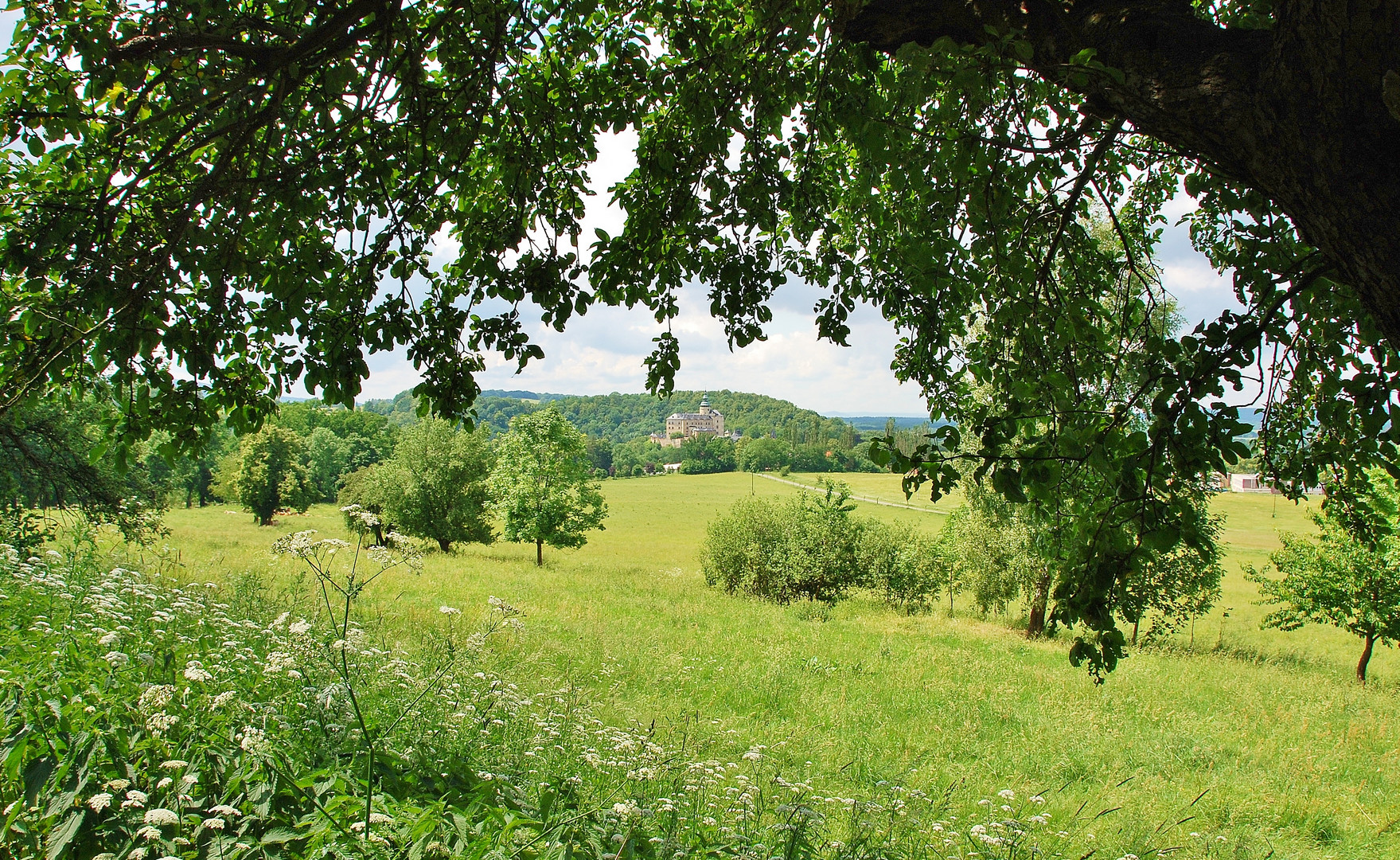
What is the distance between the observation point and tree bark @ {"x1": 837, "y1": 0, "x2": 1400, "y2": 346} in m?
1.70

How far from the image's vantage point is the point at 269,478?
41.6 metres

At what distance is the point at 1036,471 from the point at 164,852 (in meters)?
3.33

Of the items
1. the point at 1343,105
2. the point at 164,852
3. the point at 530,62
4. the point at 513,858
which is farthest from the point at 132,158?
the point at 1343,105

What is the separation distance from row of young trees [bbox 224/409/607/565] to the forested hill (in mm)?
78987

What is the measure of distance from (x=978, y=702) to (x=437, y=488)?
90.8 ft

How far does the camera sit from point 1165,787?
7992 mm

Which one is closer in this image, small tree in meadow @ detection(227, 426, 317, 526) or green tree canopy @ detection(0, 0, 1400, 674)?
green tree canopy @ detection(0, 0, 1400, 674)

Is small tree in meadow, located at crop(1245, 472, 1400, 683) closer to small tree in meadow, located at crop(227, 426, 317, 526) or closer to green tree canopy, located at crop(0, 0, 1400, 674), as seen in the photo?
green tree canopy, located at crop(0, 0, 1400, 674)

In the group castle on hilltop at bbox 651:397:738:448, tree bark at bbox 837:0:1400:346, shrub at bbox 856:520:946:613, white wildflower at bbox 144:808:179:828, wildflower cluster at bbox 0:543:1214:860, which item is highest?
castle on hilltop at bbox 651:397:738:448

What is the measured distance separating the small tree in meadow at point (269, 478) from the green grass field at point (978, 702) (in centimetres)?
2107

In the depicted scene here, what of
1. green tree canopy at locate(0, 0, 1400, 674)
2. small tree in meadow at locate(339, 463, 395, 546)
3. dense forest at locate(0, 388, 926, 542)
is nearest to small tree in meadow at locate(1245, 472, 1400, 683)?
dense forest at locate(0, 388, 926, 542)

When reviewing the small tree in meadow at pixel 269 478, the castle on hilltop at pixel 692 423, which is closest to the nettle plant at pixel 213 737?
the small tree in meadow at pixel 269 478

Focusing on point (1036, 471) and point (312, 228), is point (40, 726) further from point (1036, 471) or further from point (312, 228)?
point (1036, 471)

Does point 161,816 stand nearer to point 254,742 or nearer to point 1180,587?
point 254,742
